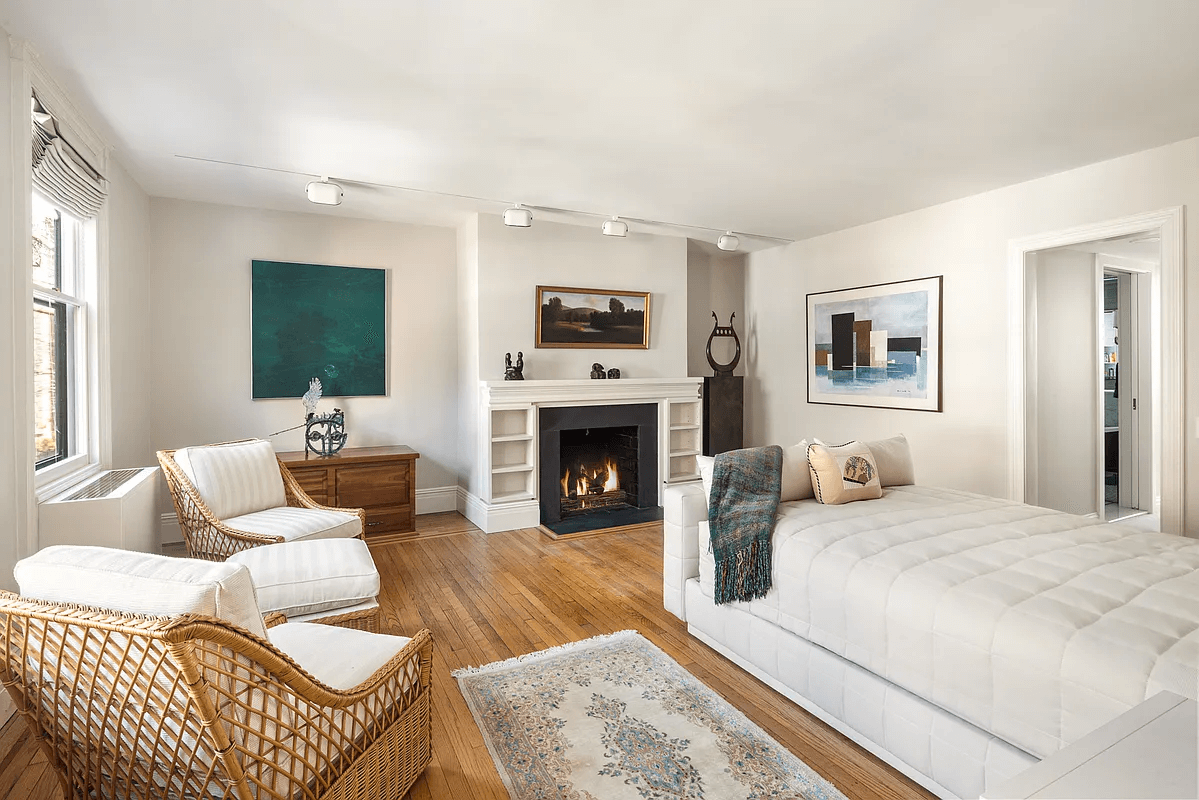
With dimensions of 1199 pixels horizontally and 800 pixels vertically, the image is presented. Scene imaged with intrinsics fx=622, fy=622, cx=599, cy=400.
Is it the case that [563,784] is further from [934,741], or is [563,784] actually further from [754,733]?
[934,741]

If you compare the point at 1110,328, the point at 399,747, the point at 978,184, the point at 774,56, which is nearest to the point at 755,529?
the point at 399,747

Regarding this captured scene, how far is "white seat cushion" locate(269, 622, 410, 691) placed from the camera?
1605mm

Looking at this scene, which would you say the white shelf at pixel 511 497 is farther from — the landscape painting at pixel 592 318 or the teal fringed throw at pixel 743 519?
the teal fringed throw at pixel 743 519

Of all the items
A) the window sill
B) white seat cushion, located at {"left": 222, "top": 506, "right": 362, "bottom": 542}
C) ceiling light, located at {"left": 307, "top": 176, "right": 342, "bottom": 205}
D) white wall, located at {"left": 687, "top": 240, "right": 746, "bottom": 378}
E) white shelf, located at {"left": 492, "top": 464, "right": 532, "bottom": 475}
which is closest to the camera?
the window sill

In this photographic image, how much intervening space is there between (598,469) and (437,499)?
4.72 ft

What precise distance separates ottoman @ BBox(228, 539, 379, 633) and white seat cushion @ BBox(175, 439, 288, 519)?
37.0 inches

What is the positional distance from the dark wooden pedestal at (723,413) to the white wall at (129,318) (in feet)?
14.5

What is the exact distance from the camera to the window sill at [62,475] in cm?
267

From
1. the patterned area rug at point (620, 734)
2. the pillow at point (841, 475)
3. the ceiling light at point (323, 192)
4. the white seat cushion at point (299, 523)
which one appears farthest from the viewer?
the ceiling light at point (323, 192)

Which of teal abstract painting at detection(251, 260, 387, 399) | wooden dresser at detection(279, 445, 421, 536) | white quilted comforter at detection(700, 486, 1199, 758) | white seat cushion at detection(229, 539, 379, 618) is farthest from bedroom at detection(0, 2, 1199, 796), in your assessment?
white quilted comforter at detection(700, 486, 1199, 758)

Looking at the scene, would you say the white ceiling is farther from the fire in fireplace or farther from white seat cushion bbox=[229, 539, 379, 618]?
the fire in fireplace

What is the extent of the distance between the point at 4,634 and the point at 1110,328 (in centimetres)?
679

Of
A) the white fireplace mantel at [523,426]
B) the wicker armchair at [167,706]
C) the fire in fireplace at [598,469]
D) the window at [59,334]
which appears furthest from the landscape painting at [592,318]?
the wicker armchair at [167,706]

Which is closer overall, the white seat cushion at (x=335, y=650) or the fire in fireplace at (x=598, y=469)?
the white seat cushion at (x=335, y=650)
